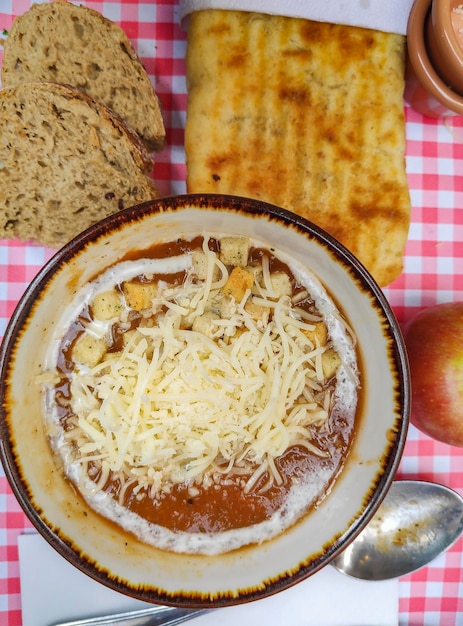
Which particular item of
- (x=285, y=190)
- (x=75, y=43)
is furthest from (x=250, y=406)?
(x=75, y=43)

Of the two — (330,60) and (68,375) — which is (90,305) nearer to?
(68,375)

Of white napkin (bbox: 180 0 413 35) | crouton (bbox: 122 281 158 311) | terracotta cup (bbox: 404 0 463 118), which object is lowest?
crouton (bbox: 122 281 158 311)

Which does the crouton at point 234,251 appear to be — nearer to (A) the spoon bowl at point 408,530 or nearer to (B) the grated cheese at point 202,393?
(B) the grated cheese at point 202,393

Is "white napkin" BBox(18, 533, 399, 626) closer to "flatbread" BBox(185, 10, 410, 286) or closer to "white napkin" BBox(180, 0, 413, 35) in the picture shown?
"flatbread" BBox(185, 10, 410, 286)

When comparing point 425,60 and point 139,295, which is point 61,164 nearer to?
point 139,295

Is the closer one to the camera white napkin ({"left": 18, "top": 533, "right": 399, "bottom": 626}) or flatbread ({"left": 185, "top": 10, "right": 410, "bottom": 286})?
flatbread ({"left": 185, "top": 10, "right": 410, "bottom": 286})

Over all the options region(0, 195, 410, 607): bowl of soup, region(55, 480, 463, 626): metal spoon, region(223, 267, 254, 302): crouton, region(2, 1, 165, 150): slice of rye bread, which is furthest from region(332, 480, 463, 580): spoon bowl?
region(2, 1, 165, 150): slice of rye bread

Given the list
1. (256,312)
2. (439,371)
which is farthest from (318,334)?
(439,371)
